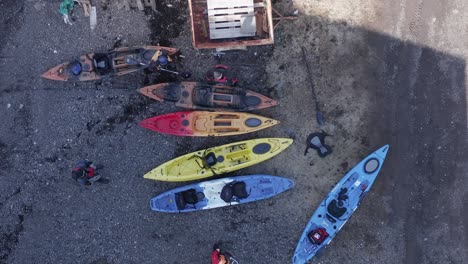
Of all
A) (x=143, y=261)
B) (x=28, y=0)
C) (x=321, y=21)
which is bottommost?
(x=143, y=261)

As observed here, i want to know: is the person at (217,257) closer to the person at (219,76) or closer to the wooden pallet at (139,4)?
the person at (219,76)

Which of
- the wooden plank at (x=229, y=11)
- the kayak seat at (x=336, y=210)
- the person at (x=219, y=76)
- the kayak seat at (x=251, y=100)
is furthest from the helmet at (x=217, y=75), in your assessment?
the kayak seat at (x=336, y=210)

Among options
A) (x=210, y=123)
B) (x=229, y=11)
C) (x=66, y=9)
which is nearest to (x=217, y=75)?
(x=210, y=123)

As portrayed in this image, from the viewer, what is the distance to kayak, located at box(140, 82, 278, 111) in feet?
26.4

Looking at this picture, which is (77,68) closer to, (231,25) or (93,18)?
(93,18)

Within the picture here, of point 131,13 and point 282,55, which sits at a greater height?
point 131,13

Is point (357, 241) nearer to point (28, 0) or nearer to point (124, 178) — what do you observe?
point (124, 178)

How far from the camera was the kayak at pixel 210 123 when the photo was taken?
8.03 meters

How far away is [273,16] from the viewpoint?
8133 mm

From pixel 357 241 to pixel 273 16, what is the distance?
5003 millimetres

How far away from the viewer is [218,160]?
812 cm

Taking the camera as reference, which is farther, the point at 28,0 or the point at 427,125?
the point at 28,0

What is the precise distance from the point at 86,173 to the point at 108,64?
2352 mm

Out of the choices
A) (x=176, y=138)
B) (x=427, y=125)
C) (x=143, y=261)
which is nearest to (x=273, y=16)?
(x=176, y=138)
